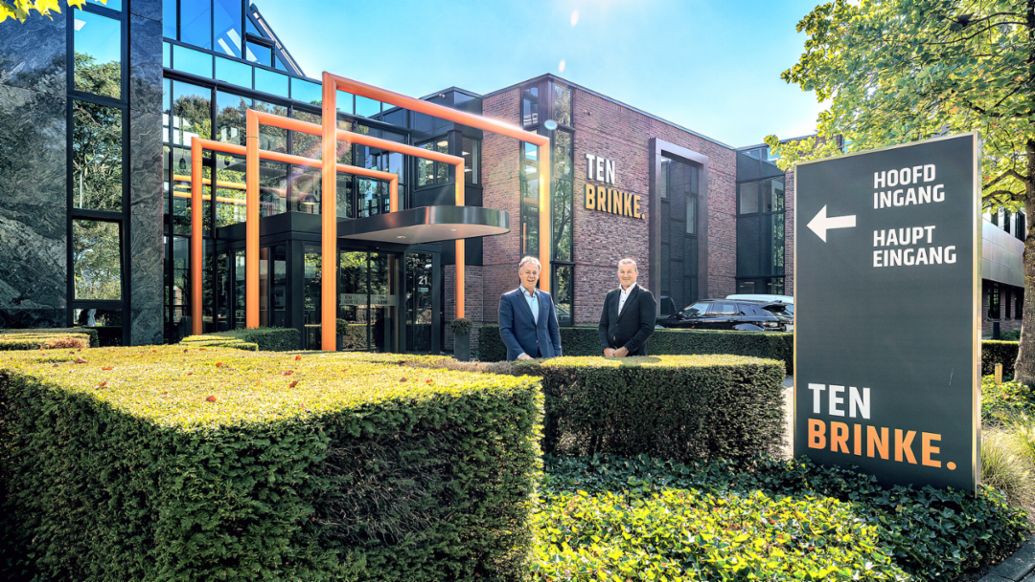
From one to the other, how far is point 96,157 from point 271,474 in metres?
12.4

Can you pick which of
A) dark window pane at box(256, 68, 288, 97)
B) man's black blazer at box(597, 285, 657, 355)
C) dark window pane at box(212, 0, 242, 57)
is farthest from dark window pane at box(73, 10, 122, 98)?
man's black blazer at box(597, 285, 657, 355)

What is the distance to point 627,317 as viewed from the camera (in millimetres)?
6191

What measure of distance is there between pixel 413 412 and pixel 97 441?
1.24m

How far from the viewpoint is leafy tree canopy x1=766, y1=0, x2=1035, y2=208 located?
7.43 metres

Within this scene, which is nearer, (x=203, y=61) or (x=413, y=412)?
(x=413, y=412)

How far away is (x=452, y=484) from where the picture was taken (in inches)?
94.9

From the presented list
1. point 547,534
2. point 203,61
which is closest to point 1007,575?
point 547,534

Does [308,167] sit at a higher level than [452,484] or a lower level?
higher

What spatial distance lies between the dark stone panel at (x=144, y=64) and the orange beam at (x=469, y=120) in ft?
12.1

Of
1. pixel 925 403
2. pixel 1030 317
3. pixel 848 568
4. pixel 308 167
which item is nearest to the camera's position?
pixel 848 568

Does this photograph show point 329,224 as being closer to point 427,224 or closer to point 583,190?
point 427,224

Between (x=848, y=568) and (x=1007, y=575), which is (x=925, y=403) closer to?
(x=1007, y=575)

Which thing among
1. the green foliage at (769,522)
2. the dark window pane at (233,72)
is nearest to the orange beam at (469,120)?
the dark window pane at (233,72)

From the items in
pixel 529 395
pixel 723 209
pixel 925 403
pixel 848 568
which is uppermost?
pixel 723 209
